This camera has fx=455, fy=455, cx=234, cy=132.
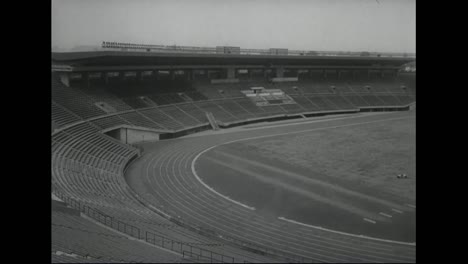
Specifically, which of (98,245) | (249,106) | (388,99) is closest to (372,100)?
(388,99)

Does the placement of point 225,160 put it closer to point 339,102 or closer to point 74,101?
point 74,101

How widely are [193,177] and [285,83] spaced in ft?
145

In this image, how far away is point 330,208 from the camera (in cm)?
2466

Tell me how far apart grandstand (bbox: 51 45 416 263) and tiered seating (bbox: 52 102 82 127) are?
0.16 metres

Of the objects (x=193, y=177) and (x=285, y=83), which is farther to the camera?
(x=285, y=83)

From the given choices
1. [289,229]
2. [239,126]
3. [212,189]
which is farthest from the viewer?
[239,126]

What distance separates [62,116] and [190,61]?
2433 centimetres

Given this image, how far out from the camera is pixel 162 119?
49.9 metres

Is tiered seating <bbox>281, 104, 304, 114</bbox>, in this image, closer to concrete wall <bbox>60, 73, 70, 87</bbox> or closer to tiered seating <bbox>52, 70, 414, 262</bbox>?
tiered seating <bbox>52, 70, 414, 262</bbox>

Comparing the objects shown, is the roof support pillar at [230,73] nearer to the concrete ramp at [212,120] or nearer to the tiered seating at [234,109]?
the tiered seating at [234,109]

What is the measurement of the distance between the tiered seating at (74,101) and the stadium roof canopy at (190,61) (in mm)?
2348

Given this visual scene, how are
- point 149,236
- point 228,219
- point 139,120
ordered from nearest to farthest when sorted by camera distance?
point 149,236 → point 228,219 → point 139,120
